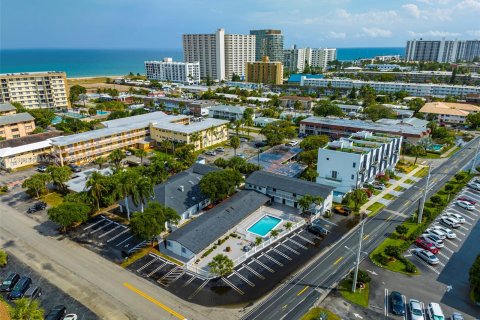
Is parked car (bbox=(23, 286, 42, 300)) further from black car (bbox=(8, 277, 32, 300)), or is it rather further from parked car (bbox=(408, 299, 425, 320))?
parked car (bbox=(408, 299, 425, 320))

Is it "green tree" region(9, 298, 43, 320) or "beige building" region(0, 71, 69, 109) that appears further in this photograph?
"beige building" region(0, 71, 69, 109)

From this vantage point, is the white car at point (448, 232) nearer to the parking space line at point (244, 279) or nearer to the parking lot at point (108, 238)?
the parking space line at point (244, 279)

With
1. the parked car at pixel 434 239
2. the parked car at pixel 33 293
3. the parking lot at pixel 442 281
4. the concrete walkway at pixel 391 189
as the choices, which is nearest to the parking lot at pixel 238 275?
the parking lot at pixel 442 281

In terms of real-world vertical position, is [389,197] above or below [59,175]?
below

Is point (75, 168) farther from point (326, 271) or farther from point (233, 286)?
point (326, 271)

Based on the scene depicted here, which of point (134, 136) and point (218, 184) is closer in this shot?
point (218, 184)

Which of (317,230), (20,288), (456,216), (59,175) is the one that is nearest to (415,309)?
(317,230)

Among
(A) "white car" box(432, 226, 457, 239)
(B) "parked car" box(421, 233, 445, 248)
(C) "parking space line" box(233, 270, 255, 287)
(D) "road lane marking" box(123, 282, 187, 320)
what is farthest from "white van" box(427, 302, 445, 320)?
(D) "road lane marking" box(123, 282, 187, 320)
